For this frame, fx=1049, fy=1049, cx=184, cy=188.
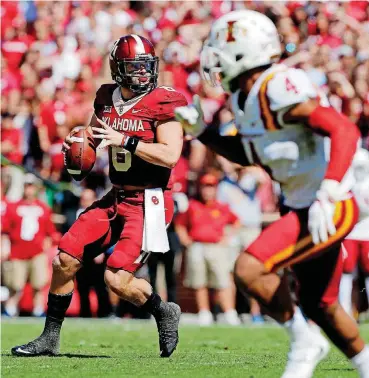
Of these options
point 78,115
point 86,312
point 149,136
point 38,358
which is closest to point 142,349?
point 38,358

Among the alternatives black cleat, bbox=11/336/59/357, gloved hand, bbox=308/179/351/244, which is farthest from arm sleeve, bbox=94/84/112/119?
gloved hand, bbox=308/179/351/244

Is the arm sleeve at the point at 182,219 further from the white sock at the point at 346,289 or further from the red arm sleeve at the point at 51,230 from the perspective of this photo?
the white sock at the point at 346,289

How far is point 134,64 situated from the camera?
22.3 ft

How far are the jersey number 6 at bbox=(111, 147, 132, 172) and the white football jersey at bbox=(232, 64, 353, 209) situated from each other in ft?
5.96

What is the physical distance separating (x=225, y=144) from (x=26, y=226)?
21.7 feet

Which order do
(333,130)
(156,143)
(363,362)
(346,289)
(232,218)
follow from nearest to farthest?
1. (333,130)
2. (363,362)
3. (156,143)
4. (346,289)
5. (232,218)

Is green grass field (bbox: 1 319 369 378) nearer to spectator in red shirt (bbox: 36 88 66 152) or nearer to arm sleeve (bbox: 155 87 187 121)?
arm sleeve (bbox: 155 87 187 121)

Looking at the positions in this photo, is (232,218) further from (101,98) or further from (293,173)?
(293,173)

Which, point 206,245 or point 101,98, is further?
point 206,245

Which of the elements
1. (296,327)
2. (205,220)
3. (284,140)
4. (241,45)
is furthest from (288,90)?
(205,220)

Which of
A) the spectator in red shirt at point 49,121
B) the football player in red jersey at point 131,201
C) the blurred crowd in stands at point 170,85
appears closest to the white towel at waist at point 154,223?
the football player in red jersey at point 131,201

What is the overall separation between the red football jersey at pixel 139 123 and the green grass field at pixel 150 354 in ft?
3.89

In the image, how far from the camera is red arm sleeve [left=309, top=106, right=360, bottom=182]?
4734 millimetres

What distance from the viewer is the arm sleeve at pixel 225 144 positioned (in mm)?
5375
